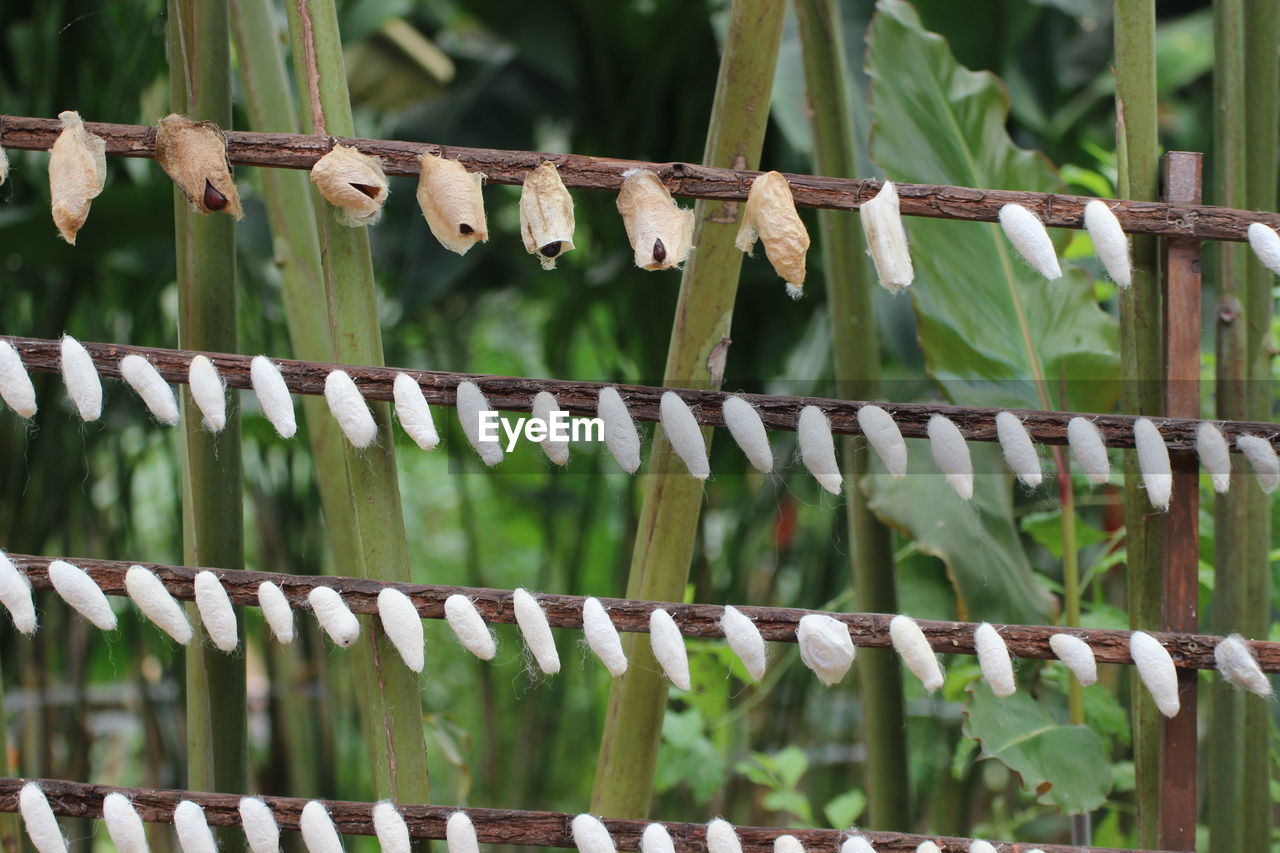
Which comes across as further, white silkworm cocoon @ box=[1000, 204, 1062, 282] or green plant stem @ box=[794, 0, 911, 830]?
green plant stem @ box=[794, 0, 911, 830]

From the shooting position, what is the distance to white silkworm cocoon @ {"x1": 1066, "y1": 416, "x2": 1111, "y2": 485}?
49 centimetres

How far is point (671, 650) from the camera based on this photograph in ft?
1.53

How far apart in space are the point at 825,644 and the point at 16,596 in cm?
35

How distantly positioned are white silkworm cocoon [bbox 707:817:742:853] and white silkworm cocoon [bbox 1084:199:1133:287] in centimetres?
29

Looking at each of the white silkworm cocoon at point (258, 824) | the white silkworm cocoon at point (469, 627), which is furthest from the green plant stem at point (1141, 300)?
the white silkworm cocoon at point (258, 824)

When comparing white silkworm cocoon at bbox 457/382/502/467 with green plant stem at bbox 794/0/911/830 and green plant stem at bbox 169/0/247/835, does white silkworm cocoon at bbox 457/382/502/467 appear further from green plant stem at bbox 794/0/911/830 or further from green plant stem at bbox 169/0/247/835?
green plant stem at bbox 794/0/911/830

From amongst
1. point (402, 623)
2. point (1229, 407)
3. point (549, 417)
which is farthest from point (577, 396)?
point (1229, 407)

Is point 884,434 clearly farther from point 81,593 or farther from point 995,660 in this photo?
point 81,593

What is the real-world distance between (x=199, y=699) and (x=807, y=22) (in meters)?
0.53

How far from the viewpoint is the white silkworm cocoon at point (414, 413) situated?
464 millimetres

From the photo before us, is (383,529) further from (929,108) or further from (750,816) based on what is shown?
(750,816)

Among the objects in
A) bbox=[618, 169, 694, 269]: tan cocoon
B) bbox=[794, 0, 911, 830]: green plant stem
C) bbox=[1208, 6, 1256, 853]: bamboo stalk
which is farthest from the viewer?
bbox=[794, 0, 911, 830]: green plant stem

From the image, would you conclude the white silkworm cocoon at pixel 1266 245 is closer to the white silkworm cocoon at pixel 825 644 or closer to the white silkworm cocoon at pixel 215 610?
the white silkworm cocoon at pixel 825 644

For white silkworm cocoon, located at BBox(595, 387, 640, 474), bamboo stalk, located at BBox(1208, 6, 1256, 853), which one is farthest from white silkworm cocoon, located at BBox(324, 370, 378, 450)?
bamboo stalk, located at BBox(1208, 6, 1256, 853)
